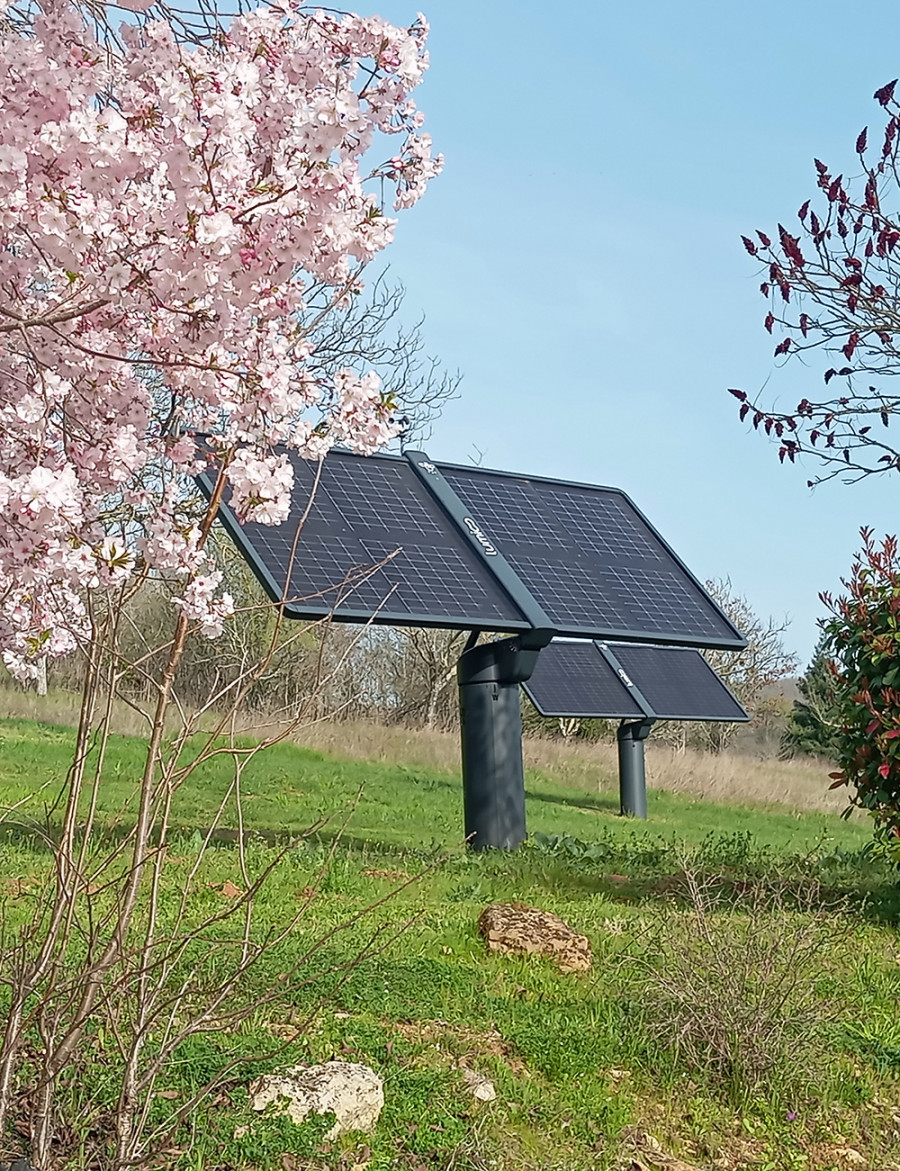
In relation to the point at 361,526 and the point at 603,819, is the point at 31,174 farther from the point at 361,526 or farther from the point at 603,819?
the point at 603,819

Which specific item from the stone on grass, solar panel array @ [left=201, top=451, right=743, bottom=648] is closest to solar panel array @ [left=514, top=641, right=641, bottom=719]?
solar panel array @ [left=201, top=451, right=743, bottom=648]

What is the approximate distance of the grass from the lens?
3492mm

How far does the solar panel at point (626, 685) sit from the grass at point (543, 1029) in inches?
238

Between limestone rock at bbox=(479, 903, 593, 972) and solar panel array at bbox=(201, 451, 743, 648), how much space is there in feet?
6.20

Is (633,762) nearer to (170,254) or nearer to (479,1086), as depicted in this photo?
(479,1086)

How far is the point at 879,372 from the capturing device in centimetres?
615

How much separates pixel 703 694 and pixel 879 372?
9.43 meters

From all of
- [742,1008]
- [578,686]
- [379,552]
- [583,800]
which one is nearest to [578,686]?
[578,686]

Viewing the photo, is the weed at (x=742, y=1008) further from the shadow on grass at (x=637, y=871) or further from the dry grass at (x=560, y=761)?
the dry grass at (x=560, y=761)

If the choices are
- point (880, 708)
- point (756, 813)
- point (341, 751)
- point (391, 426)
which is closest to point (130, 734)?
point (341, 751)

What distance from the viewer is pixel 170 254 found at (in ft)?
9.29

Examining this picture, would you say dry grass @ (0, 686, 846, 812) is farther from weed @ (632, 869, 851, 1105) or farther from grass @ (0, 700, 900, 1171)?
weed @ (632, 869, 851, 1105)

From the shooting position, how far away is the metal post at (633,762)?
1466 centimetres

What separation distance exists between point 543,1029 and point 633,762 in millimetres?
10738
